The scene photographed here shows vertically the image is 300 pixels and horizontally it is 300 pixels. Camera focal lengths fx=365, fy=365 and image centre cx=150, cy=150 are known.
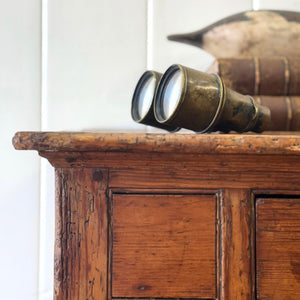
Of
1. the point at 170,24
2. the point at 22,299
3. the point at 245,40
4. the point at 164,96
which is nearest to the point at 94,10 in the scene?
the point at 170,24

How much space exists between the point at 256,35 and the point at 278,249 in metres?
0.52

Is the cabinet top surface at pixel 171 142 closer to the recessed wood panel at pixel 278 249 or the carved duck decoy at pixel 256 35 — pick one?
the recessed wood panel at pixel 278 249

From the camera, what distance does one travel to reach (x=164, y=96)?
0.50 meters

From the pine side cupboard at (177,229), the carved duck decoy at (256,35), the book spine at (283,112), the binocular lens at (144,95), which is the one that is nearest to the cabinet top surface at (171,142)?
the pine side cupboard at (177,229)

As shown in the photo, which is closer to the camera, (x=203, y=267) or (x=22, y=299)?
(x=203, y=267)

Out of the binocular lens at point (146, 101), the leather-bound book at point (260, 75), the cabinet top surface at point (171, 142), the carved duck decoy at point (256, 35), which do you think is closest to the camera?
the cabinet top surface at point (171, 142)

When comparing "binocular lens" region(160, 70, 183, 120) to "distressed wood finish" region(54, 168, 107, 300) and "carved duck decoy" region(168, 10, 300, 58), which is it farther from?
"carved duck decoy" region(168, 10, 300, 58)

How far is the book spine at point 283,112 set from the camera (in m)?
0.67

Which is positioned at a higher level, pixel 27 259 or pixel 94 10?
pixel 94 10

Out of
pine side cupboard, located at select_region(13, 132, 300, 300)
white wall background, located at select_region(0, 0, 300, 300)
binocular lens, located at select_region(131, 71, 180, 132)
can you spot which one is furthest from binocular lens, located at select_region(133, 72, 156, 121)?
white wall background, located at select_region(0, 0, 300, 300)

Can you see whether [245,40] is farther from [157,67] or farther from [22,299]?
[22,299]

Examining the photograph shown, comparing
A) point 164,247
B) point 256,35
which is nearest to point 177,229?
point 164,247

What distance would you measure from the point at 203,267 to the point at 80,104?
55 cm

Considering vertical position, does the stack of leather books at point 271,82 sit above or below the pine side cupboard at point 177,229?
above
